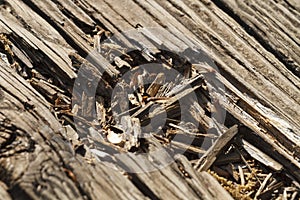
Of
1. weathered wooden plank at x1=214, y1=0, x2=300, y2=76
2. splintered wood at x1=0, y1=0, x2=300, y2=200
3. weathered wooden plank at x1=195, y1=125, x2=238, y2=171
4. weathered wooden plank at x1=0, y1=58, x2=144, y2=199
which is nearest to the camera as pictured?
weathered wooden plank at x1=0, y1=58, x2=144, y2=199

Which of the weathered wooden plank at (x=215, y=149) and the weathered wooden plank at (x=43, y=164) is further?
the weathered wooden plank at (x=215, y=149)

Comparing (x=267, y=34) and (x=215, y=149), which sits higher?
(x=267, y=34)

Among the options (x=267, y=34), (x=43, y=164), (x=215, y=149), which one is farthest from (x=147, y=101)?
(x=267, y=34)

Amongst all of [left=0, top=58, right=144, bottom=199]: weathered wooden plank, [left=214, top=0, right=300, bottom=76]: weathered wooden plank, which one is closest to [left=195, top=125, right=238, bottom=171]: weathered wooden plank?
[left=0, top=58, right=144, bottom=199]: weathered wooden plank

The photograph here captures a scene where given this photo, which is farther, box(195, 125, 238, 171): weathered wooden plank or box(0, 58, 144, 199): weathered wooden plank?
box(195, 125, 238, 171): weathered wooden plank

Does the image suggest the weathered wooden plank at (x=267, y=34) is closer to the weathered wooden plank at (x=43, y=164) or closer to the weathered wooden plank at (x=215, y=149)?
the weathered wooden plank at (x=215, y=149)

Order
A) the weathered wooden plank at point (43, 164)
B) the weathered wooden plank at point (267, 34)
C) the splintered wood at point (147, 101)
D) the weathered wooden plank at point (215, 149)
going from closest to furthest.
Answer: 1. the weathered wooden plank at point (43, 164)
2. the splintered wood at point (147, 101)
3. the weathered wooden plank at point (215, 149)
4. the weathered wooden plank at point (267, 34)

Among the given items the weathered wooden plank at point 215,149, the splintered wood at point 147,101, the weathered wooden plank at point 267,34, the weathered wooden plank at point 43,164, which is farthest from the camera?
the weathered wooden plank at point 267,34

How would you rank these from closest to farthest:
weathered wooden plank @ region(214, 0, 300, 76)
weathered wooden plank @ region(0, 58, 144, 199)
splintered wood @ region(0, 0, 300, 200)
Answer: weathered wooden plank @ region(0, 58, 144, 199)
splintered wood @ region(0, 0, 300, 200)
weathered wooden plank @ region(214, 0, 300, 76)

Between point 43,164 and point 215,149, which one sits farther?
point 215,149

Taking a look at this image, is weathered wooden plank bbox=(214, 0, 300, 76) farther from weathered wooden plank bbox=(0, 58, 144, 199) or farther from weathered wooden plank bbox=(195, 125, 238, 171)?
Answer: weathered wooden plank bbox=(0, 58, 144, 199)

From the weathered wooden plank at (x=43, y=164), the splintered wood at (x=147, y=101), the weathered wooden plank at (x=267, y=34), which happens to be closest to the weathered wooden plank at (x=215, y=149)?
the splintered wood at (x=147, y=101)

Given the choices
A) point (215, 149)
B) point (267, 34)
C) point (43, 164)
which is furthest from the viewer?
point (267, 34)

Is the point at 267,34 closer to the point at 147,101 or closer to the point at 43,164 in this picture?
the point at 147,101
